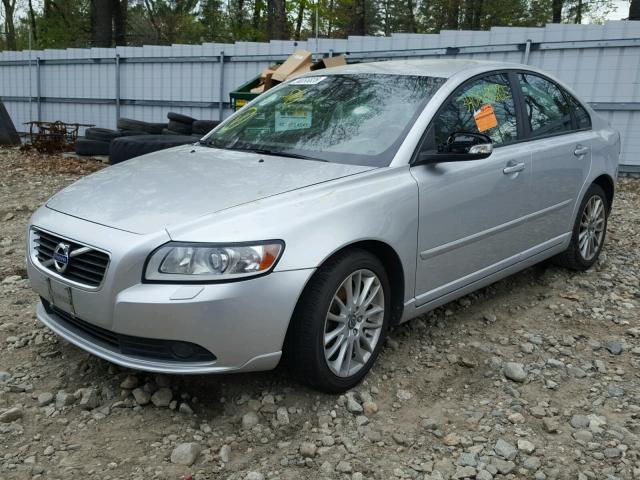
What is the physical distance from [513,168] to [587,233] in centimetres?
146

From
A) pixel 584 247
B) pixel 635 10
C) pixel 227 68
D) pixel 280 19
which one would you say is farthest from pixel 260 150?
pixel 280 19

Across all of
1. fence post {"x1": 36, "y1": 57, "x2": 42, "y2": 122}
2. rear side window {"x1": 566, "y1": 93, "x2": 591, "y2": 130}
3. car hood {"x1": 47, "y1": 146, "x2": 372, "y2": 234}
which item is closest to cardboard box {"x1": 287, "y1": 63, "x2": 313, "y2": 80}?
rear side window {"x1": 566, "y1": 93, "x2": 591, "y2": 130}

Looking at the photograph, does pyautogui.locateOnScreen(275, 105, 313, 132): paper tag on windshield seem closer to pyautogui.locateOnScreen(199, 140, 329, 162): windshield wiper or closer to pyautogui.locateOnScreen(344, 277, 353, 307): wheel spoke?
pyautogui.locateOnScreen(199, 140, 329, 162): windshield wiper

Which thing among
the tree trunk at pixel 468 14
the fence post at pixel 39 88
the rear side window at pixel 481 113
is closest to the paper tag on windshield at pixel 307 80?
the rear side window at pixel 481 113

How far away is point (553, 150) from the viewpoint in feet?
13.8

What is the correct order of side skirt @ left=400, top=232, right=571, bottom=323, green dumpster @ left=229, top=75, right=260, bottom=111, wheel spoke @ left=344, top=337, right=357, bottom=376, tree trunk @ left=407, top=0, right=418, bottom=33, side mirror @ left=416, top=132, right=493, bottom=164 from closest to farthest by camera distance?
wheel spoke @ left=344, top=337, right=357, bottom=376
side mirror @ left=416, top=132, right=493, bottom=164
side skirt @ left=400, top=232, right=571, bottom=323
green dumpster @ left=229, top=75, right=260, bottom=111
tree trunk @ left=407, top=0, right=418, bottom=33

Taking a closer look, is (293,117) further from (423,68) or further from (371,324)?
(371,324)

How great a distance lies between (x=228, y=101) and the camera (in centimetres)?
1295

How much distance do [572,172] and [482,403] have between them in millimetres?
2108

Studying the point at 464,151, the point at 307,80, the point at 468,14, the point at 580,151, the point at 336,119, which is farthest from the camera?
the point at 468,14

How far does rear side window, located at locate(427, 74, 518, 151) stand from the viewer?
3.49m

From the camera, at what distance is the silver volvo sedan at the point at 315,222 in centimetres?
254

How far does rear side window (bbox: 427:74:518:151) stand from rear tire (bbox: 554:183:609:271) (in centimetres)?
114

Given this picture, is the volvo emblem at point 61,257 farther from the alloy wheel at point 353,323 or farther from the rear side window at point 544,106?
the rear side window at point 544,106
